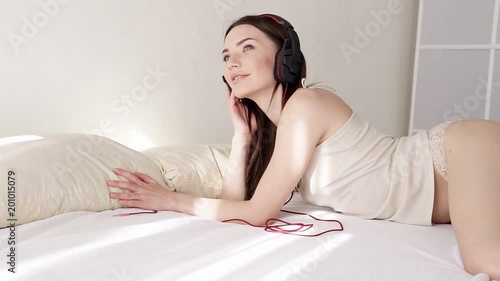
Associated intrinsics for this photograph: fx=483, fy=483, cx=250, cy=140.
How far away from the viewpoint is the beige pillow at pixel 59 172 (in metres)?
1.06

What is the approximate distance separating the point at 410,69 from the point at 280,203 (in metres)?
→ 1.82

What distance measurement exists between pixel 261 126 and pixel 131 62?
0.52 metres

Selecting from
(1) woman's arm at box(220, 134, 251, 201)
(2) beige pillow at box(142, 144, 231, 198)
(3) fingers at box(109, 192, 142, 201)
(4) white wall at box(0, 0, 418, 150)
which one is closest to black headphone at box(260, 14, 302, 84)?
(1) woman's arm at box(220, 134, 251, 201)

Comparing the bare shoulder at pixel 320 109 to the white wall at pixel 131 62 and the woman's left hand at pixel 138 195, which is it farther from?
the white wall at pixel 131 62

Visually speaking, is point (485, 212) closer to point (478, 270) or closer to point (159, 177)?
point (478, 270)

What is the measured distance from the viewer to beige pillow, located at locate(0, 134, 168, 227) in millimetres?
1059

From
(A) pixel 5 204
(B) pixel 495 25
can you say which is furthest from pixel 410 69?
(A) pixel 5 204

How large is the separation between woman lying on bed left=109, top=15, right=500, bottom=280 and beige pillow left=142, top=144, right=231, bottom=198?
0.22 ft

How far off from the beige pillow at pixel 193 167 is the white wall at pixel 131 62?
10.0 inches

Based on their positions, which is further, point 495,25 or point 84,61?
point 495,25

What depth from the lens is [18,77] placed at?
1.41m

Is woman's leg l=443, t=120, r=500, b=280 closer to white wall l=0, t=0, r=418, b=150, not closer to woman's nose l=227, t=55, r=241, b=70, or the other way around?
woman's nose l=227, t=55, r=241, b=70

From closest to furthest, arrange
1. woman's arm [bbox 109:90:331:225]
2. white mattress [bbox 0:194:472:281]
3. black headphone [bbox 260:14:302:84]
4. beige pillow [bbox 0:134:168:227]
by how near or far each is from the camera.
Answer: white mattress [bbox 0:194:472:281] → beige pillow [bbox 0:134:168:227] → woman's arm [bbox 109:90:331:225] → black headphone [bbox 260:14:302:84]

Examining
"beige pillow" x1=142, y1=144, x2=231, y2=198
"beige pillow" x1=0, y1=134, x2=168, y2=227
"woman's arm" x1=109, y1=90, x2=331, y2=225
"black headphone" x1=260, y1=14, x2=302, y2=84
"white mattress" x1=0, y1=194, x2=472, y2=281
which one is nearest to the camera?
"white mattress" x1=0, y1=194, x2=472, y2=281
